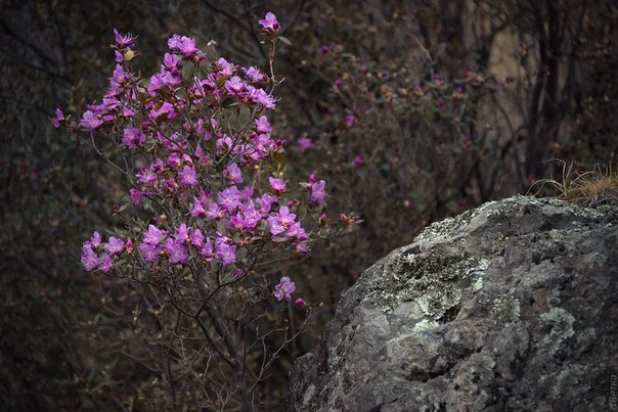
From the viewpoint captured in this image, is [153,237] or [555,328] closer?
[555,328]

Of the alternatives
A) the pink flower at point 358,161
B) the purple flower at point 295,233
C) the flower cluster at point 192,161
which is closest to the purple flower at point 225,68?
the flower cluster at point 192,161

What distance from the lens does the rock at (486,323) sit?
230 centimetres

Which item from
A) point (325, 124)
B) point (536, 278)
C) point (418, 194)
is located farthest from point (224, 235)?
point (325, 124)

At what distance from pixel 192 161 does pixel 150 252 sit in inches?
17.0

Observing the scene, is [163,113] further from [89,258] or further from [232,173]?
[89,258]

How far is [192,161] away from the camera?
10.6 feet

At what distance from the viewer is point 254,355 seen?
15.6ft

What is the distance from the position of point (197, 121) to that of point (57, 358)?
8.38ft

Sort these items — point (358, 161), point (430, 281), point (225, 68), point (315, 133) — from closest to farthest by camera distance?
point (430, 281)
point (225, 68)
point (358, 161)
point (315, 133)

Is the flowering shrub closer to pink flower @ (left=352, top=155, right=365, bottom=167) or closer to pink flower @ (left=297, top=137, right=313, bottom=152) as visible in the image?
pink flower @ (left=352, top=155, right=365, bottom=167)

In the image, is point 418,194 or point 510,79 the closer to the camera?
point 418,194

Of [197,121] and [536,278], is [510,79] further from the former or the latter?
[536,278]

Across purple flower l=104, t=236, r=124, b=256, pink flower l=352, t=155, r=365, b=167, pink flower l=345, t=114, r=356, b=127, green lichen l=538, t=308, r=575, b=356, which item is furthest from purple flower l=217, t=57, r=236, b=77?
pink flower l=345, t=114, r=356, b=127

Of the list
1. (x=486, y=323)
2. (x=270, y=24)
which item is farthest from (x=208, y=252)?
(x=486, y=323)
